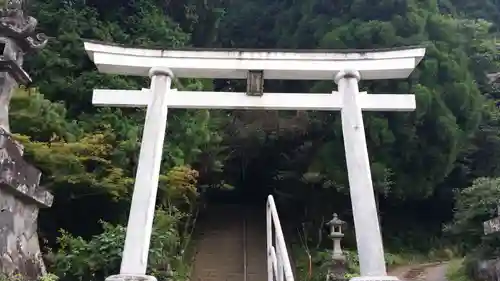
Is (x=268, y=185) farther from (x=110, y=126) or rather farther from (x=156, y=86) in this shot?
(x=156, y=86)

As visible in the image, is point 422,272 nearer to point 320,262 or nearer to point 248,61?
point 320,262

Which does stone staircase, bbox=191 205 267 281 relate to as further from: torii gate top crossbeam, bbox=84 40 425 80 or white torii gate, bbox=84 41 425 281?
torii gate top crossbeam, bbox=84 40 425 80

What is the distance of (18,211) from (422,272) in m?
9.04

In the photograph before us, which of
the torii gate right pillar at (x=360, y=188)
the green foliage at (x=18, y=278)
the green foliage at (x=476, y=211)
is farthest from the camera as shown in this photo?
the green foliage at (x=476, y=211)

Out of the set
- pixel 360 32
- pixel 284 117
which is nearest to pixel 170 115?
pixel 284 117

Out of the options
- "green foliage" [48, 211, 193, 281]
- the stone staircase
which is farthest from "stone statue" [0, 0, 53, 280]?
the stone staircase

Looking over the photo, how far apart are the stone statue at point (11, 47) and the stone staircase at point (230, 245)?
5.82 m

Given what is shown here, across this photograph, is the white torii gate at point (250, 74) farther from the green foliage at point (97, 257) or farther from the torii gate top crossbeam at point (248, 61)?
the green foliage at point (97, 257)

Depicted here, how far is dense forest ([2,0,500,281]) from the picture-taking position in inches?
390

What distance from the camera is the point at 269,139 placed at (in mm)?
16531

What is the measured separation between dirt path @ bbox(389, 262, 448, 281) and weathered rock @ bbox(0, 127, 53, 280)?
304 inches

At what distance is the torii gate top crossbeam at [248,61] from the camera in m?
7.23

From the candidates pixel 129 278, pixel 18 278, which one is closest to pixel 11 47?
pixel 18 278

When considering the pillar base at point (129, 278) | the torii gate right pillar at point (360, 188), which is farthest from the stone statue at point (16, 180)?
the torii gate right pillar at point (360, 188)
